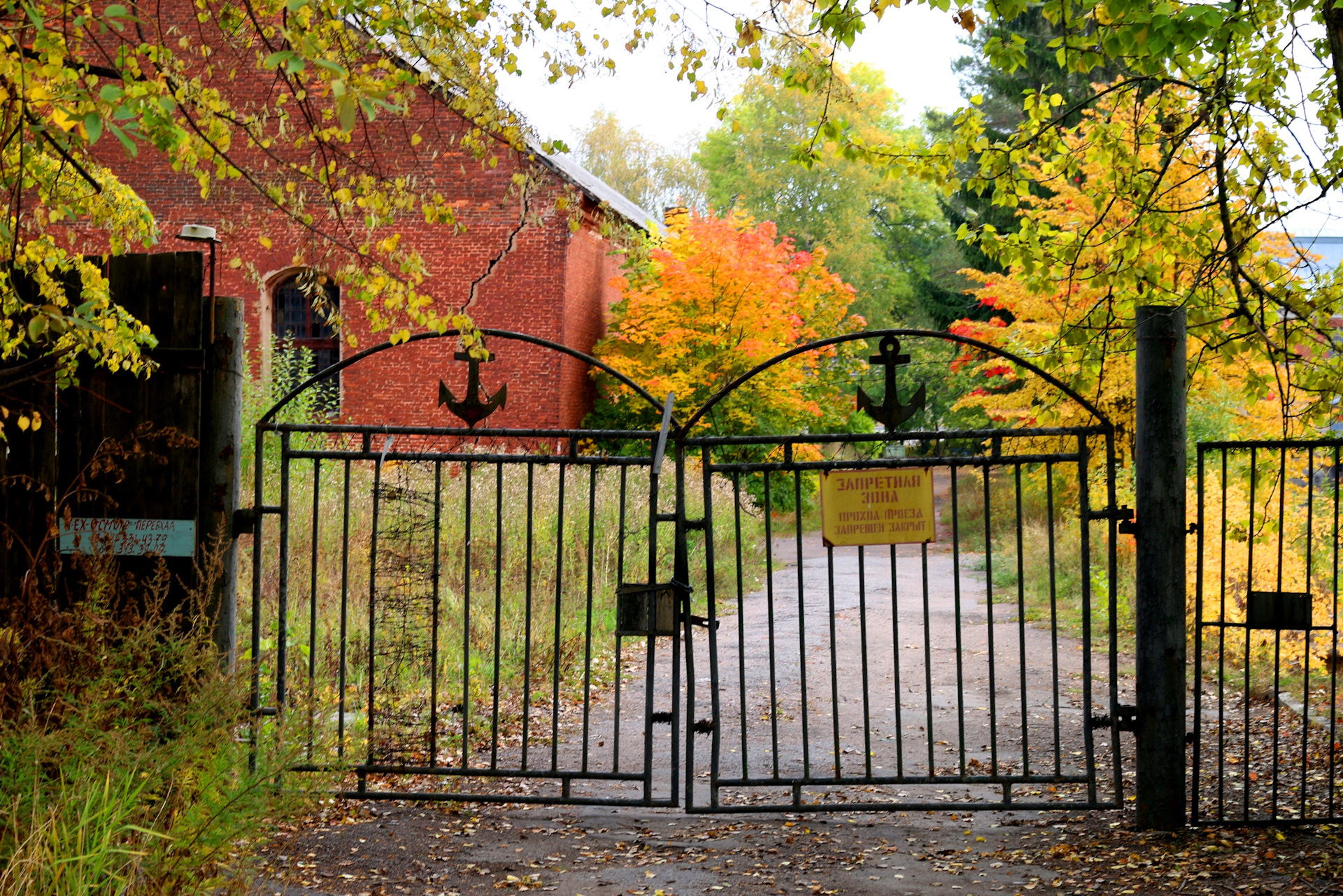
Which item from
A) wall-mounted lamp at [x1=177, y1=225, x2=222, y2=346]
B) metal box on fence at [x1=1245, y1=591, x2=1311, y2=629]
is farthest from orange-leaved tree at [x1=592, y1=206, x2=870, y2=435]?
metal box on fence at [x1=1245, y1=591, x2=1311, y2=629]

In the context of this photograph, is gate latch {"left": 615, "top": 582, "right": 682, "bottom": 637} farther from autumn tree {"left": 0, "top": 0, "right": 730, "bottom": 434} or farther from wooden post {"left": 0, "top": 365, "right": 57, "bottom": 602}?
wooden post {"left": 0, "top": 365, "right": 57, "bottom": 602}

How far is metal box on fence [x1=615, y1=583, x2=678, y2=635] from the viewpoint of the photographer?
514 cm

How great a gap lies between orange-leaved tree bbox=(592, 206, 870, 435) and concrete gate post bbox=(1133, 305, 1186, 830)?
1399 centimetres

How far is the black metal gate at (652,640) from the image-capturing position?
16.9ft

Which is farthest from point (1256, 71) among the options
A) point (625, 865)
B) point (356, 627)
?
point (356, 627)

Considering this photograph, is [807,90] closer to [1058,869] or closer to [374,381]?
[1058,869]

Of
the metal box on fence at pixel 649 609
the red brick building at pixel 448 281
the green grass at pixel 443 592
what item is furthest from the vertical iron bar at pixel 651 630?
the red brick building at pixel 448 281

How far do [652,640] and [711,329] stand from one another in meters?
14.5

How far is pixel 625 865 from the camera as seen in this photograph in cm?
473

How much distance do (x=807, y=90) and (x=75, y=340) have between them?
11.2ft

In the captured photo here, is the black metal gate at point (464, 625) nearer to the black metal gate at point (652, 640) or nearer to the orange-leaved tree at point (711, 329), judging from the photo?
the black metal gate at point (652, 640)

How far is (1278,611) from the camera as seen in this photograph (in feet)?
16.2

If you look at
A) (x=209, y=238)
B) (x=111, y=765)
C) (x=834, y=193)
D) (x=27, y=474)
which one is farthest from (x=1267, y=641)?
(x=834, y=193)

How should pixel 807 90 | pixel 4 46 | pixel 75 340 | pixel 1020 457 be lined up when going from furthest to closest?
pixel 807 90, pixel 1020 457, pixel 75 340, pixel 4 46
